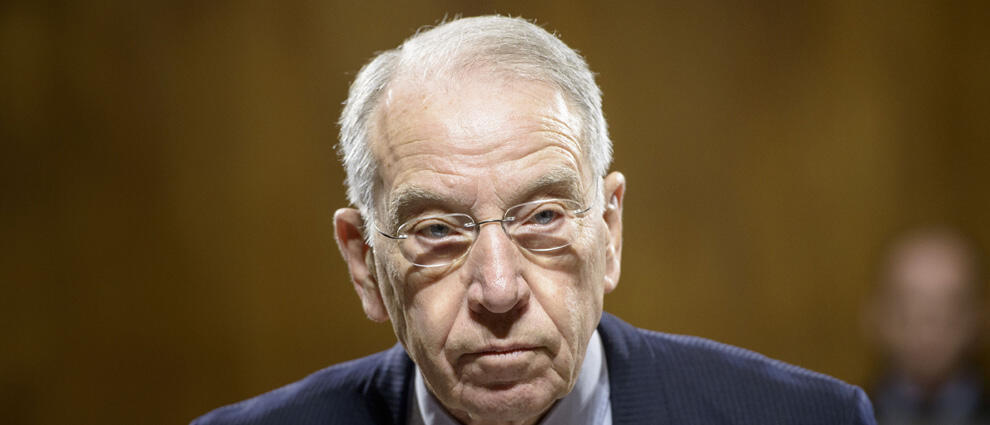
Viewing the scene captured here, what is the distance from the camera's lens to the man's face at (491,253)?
1.49 meters

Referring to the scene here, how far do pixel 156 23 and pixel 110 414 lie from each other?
56.5 inches

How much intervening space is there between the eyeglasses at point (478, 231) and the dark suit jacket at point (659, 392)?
1.33ft

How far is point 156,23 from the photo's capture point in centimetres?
324

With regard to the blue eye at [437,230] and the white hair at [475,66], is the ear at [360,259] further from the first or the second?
the blue eye at [437,230]

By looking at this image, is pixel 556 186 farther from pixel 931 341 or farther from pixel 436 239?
pixel 931 341

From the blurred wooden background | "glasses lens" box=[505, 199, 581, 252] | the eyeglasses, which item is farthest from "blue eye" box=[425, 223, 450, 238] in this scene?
the blurred wooden background

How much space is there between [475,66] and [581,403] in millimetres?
676

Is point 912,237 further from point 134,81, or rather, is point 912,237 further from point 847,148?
point 134,81

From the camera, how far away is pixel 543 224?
4.98ft

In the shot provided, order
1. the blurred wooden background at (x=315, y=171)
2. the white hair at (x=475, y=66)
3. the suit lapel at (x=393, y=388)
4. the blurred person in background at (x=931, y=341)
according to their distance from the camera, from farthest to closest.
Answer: the blurred wooden background at (x=315, y=171) < the blurred person in background at (x=931, y=341) < the suit lapel at (x=393, y=388) < the white hair at (x=475, y=66)

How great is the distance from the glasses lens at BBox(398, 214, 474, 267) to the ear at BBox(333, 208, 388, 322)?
190 mm

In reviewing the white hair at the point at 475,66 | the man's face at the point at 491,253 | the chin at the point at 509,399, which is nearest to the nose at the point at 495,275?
the man's face at the point at 491,253

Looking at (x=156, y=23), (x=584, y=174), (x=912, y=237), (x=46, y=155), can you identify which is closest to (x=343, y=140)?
(x=584, y=174)

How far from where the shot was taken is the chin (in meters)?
1.51
